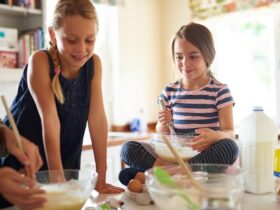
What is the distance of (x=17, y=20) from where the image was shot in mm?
2969

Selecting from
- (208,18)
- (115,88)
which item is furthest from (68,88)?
(208,18)

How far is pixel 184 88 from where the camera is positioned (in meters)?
1.71

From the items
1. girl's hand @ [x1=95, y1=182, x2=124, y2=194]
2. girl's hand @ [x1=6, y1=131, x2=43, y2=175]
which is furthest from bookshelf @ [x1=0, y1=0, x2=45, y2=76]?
girl's hand @ [x1=6, y1=131, x2=43, y2=175]

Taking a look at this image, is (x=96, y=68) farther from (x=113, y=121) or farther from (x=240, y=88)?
(x=240, y=88)

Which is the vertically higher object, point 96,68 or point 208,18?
point 208,18

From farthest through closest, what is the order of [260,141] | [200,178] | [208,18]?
[208,18], [260,141], [200,178]

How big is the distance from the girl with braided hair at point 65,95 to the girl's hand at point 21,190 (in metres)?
0.31

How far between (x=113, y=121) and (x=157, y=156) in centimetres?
228

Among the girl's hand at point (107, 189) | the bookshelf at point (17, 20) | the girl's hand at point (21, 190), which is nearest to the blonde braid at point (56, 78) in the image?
the girl's hand at point (107, 189)

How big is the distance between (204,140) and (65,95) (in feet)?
1.60

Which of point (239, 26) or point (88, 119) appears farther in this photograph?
point (239, 26)

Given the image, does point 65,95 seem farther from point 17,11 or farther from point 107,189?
point 17,11

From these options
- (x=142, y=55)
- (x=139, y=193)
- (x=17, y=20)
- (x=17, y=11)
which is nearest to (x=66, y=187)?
(x=139, y=193)

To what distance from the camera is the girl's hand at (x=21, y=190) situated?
81 cm
